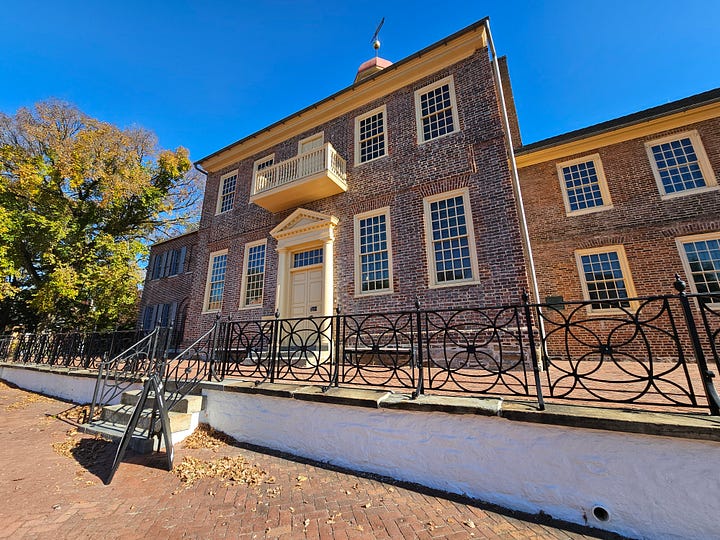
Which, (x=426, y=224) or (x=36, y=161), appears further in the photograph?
(x=36, y=161)

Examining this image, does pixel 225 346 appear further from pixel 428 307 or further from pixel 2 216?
pixel 2 216

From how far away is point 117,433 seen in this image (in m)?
4.54

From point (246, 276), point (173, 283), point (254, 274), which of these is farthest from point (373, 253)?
point (173, 283)

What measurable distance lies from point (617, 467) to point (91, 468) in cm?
574

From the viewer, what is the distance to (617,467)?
8.25ft

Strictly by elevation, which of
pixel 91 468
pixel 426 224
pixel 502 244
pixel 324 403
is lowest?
pixel 91 468

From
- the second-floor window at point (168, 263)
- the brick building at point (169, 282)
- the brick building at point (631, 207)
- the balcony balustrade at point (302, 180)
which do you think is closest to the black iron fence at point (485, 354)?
the brick building at point (631, 207)

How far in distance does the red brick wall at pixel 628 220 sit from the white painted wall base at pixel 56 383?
12.2 meters

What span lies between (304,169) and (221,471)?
27.3ft

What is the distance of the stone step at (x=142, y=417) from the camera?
4504mm

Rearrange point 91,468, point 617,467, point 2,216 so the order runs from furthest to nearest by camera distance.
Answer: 1. point 2,216
2. point 91,468
3. point 617,467

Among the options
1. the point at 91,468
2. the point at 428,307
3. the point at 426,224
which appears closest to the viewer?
the point at 91,468

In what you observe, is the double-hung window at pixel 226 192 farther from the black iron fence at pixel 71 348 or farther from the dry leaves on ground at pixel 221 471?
the dry leaves on ground at pixel 221 471

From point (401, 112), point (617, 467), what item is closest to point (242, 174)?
point (401, 112)
